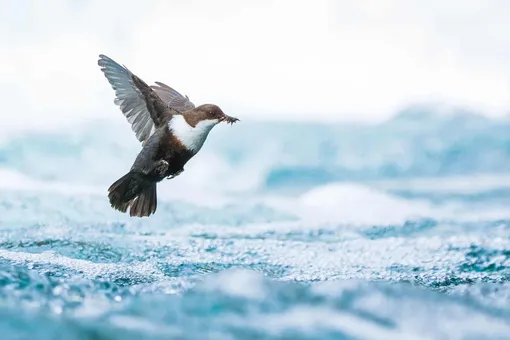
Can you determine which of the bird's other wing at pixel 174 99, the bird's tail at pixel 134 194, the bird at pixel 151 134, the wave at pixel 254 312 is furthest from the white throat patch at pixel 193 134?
the wave at pixel 254 312

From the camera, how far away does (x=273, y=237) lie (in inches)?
309

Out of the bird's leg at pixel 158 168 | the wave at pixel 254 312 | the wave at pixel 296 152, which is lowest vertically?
the wave at pixel 254 312

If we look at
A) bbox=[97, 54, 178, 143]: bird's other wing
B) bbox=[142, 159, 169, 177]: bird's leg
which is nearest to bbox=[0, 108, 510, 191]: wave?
bbox=[97, 54, 178, 143]: bird's other wing

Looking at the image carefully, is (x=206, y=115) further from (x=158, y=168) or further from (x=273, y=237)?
(x=273, y=237)

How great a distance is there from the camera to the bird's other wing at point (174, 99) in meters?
6.24

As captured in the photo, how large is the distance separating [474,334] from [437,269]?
237cm

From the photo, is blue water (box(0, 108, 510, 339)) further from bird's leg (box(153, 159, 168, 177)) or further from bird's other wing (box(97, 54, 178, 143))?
bird's other wing (box(97, 54, 178, 143))

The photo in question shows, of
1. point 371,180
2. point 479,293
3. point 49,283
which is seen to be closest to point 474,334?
point 479,293

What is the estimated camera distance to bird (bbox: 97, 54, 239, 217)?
534 cm

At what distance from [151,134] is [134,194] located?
1.37ft

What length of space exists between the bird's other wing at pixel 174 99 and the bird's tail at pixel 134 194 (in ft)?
2.26

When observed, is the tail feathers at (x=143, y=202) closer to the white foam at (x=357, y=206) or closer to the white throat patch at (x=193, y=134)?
the white throat patch at (x=193, y=134)

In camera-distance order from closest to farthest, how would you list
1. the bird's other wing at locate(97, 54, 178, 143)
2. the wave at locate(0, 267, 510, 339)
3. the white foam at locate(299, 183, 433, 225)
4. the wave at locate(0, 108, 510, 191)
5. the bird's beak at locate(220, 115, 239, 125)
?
the wave at locate(0, 267, 510, 339) < the bird's beak at locate(220, 115, 239, 125) < the bird's other wing at locate(97, 54, 178, 143) < the white foam at locate(299, 183, 433, 225) < the wave at locate(0, 108, 510, 191)

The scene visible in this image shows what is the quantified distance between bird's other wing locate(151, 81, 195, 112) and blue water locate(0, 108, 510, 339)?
1.10 metres
